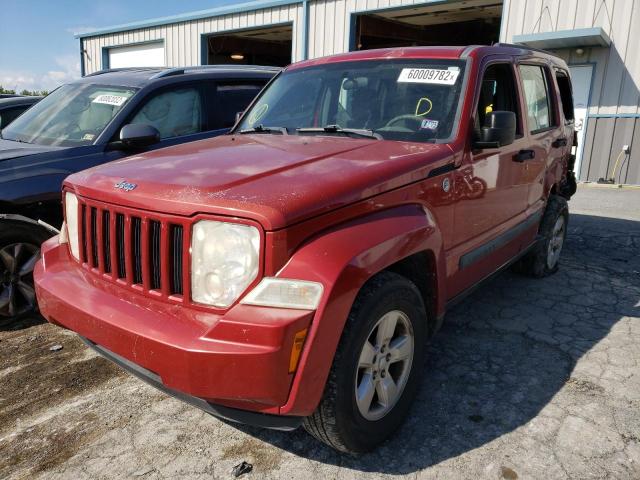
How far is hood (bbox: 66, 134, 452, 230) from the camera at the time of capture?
2074 mm

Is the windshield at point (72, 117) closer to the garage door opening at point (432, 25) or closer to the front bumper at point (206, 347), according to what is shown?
the front bumper at point (206, 347)

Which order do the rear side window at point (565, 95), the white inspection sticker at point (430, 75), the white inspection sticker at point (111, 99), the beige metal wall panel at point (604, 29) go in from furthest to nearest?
the beige metal wall panel at point (604, 29) → the rear side window at point (565, 95) → the white inspection sticker at point (111, 99) → the white inspection sticker at point (430, 75)

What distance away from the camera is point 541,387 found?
3.10 metres

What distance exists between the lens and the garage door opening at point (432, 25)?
1339cm

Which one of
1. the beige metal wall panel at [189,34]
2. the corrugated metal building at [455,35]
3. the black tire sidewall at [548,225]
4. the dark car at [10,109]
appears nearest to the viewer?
the black tire sidewall at [548,225]

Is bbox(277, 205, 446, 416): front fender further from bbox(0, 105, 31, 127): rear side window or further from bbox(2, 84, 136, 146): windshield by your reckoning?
bbox(0, 105, 31, 127): rear side window

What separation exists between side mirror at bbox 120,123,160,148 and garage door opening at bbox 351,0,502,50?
10492 mm

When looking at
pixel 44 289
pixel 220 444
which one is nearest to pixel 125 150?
pixel 44 289

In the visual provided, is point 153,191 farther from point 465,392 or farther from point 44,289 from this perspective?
point 465,392

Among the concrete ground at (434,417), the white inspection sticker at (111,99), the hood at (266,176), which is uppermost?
the white inspection sticker at (111,99)

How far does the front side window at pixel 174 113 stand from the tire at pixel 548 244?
3.26m

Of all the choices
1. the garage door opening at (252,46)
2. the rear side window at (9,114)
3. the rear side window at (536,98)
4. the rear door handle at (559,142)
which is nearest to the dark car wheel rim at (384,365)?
the rear side window at (536,98)

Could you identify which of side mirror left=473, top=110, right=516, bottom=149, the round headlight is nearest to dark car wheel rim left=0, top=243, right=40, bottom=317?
the round headlight

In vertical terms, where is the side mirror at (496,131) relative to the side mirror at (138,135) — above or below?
above
